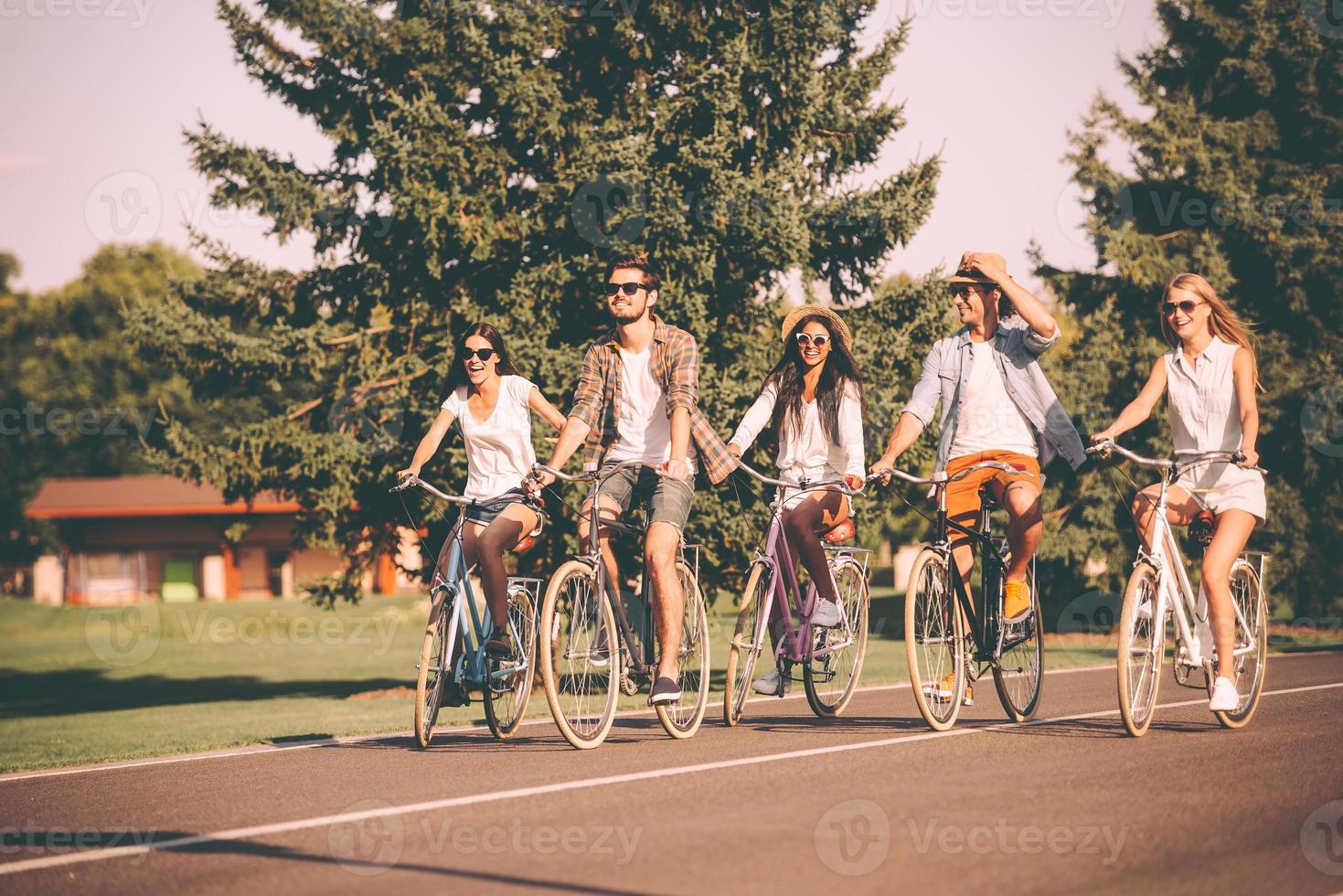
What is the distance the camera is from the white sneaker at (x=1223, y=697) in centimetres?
754

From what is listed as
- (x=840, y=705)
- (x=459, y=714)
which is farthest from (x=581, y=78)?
(x=840, y=705)

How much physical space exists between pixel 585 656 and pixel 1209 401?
3.66 meters

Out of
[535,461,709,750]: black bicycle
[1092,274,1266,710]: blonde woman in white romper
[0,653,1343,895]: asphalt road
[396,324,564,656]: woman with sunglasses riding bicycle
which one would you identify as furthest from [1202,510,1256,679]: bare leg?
[396,324,564,656]: woman with sunglasses riding bicycle

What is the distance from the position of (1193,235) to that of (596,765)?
85.4ft

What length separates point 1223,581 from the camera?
25.3ft

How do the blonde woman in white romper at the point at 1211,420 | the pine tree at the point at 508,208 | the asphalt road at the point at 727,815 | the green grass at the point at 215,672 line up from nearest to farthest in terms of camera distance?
the asphalt road at the point at 727,815
the blonde woman in white romper at the point at 1211,420
the green grass at the point at 215,672
the pine tree at the point at 508,208

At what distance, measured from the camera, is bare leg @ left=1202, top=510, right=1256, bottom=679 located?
7648mm

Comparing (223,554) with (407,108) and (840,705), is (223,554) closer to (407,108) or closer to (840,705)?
(407,108)

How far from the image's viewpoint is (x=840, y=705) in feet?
29.2

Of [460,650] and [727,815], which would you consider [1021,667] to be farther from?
[727,815]

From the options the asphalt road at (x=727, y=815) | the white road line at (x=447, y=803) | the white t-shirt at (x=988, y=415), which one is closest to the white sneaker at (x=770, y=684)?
the asphalt road at (x=727, y=815)

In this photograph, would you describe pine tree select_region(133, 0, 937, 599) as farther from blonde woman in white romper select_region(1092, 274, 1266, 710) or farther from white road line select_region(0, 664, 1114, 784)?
blonde woman in white romper select_region(1092, 274, 1266, 710)

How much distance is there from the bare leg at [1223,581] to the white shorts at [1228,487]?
57mm

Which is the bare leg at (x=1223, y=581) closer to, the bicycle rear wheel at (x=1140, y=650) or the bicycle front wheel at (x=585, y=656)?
the bicycle rear wheel at (x=1140, y=650)
